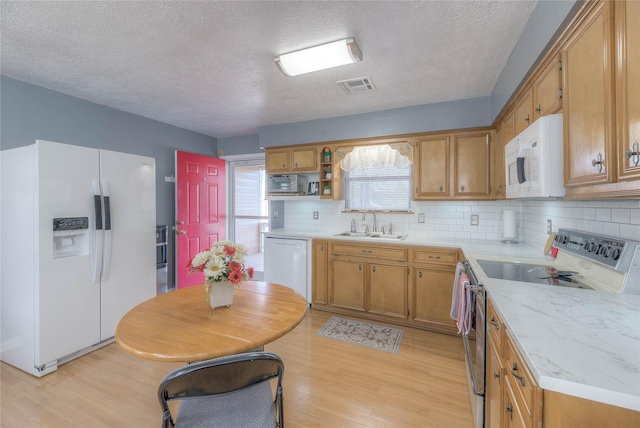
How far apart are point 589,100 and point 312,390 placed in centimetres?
230

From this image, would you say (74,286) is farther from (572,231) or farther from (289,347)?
(572,231)

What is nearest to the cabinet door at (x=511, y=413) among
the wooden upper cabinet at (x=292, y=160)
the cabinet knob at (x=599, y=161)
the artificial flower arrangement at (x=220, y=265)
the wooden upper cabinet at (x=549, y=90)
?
the cabinet knob at (x=599, y=161)

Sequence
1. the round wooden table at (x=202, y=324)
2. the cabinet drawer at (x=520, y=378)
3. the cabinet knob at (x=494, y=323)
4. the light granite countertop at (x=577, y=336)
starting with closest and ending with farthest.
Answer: the light granite countertop at (x=577, y=336) → the cabinet drawer at (x=520, y=378) → the round wooden table at (x=202, y=324) → the cabinet knob at (x=494, y=323)

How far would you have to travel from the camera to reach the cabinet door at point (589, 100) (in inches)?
40.3

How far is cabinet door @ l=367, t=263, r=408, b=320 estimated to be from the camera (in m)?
3.03

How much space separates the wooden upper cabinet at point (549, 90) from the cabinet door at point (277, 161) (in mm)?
2853

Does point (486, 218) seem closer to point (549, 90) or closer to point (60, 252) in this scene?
point (549, 90)

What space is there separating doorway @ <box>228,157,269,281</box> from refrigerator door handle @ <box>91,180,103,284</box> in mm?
2443

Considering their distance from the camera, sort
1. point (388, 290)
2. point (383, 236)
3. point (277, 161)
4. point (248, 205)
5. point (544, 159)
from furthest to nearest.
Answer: point (248, 205) → point (277, 161) → point (383, 236) → point (388, 290) → point (544, 159)

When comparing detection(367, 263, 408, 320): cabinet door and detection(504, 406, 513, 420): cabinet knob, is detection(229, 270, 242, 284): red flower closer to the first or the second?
detection(504, 406, 513, 420): cabinet knob

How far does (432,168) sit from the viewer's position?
3.17 meters

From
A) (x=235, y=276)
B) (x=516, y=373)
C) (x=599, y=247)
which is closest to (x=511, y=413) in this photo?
(x=516, y=373)

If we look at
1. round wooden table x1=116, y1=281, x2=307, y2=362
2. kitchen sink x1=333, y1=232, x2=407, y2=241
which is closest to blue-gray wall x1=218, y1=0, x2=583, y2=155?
kitchen sink x1=333, y1=232, x2=407, y2=241

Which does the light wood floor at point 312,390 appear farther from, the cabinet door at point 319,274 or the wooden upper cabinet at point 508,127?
the wooden upper cabinet at point 508,127
